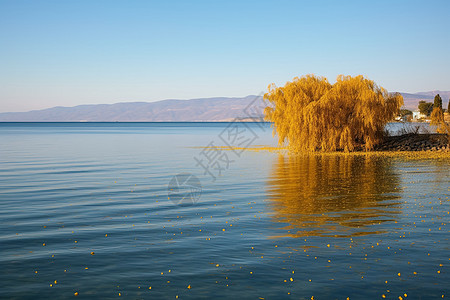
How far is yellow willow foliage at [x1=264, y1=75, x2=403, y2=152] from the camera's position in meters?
40.9

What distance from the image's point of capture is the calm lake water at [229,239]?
841 cm

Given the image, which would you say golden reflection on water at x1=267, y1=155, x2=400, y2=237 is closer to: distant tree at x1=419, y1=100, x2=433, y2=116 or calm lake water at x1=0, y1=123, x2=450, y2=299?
calm lake water at x1=0, y1=123, x2=450, y2=299

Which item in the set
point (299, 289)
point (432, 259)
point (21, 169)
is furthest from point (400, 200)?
point (21, 169)

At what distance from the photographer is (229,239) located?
37.8 ft

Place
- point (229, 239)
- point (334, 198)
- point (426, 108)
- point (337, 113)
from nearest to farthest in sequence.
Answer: point (229, 239), point (334, 198), point (337, 113), point (426, 108)

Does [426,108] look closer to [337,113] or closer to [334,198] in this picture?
[337,113]

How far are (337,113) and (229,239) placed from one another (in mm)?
31826

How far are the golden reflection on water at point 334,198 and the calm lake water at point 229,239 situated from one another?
6 centimetres

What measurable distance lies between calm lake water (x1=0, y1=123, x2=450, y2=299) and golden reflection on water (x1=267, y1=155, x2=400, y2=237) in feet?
0.19

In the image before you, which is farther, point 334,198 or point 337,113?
point 337,113

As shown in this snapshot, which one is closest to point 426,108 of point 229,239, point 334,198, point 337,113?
point 337,113

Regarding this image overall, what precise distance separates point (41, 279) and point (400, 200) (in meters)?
13.1

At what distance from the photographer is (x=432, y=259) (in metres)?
9.79

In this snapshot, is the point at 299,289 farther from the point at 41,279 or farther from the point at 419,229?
the point at 419,229
